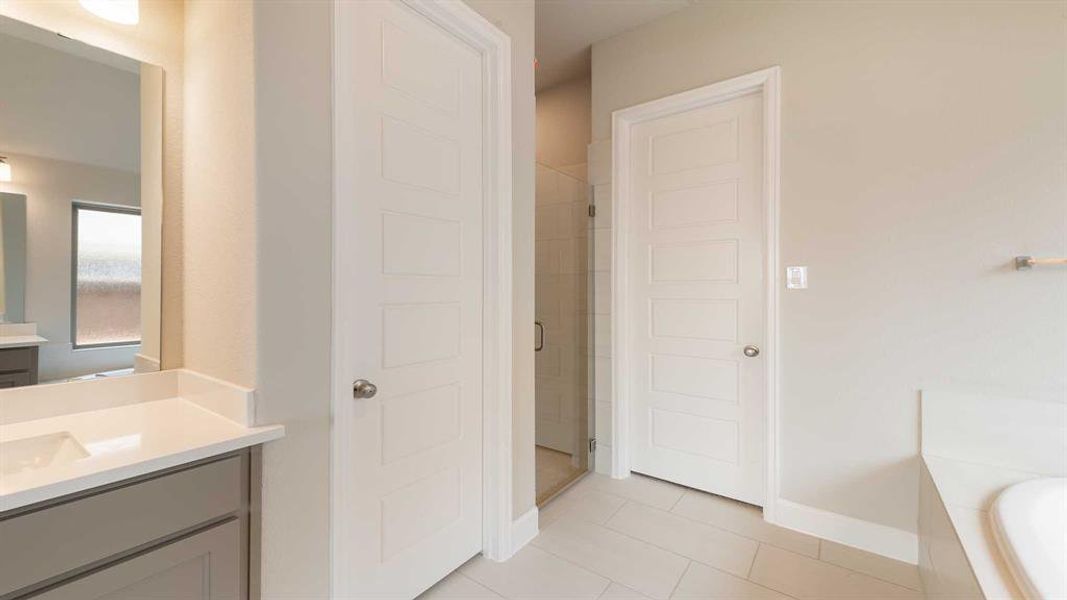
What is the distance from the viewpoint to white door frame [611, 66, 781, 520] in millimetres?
2172

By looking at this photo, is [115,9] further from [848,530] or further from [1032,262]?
[848,530]

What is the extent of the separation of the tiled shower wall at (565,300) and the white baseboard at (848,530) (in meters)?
1.20

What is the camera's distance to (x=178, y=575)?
1018mm

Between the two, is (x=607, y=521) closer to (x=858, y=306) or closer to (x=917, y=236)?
(x=858, y=306)

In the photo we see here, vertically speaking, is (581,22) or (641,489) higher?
(581,22)

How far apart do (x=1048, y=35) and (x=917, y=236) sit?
805 millimetres

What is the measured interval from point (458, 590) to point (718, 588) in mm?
1043

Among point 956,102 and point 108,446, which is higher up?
point 956,102

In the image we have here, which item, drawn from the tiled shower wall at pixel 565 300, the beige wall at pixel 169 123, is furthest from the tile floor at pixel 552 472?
the beige wall at pixel 169 123

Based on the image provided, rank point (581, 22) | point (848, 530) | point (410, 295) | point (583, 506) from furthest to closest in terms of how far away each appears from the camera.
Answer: point (581, 22) → point (583, 506) → point (848, 530) → point (410, 295)

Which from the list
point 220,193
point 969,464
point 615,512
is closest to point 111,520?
point 220,193

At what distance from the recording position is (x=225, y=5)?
1213 mm

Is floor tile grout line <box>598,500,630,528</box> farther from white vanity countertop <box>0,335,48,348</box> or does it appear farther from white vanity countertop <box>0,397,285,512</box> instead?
white vanity countertop <box>0,335,48,348</box>

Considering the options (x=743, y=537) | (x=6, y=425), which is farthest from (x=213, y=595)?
(x=743, y=537)
